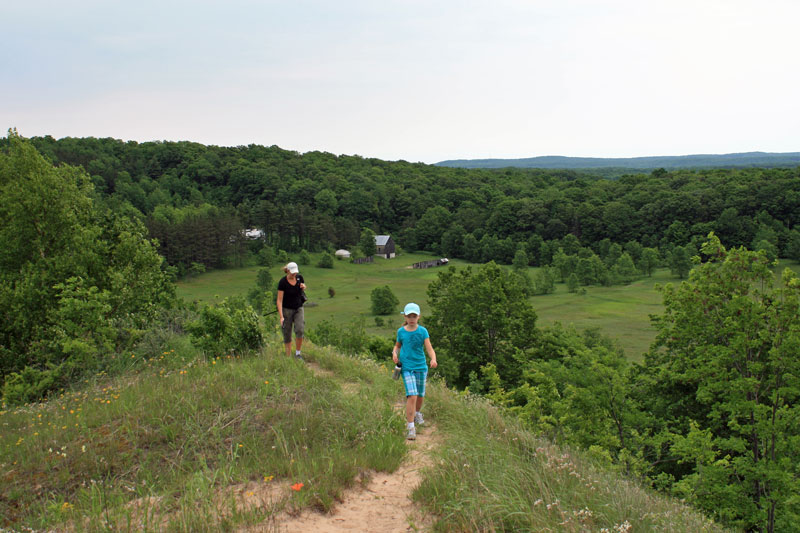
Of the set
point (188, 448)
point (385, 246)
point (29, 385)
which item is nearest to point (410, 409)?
point (188, 448)

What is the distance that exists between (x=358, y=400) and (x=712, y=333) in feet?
47.4

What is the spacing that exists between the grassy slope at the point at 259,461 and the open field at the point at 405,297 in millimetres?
39225

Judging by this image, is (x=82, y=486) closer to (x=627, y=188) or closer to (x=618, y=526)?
(x=618, y=526)

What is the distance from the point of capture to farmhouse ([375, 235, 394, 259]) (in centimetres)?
12401

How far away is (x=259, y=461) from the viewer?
19.2 ft

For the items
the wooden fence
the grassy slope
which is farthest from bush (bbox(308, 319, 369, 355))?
the wooden fence

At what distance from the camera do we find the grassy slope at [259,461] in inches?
187

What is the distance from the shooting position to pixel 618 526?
14.6 ft

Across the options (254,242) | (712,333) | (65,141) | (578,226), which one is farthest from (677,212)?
(65,141)

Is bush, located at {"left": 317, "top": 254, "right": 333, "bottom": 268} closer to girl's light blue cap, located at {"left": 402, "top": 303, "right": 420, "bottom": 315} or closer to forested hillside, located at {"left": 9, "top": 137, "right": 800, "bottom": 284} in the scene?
forested hillside, located at {"left": 9, "top": 137, "right": 800, "bottom": 284}

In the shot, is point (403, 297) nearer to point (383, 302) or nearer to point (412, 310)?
point (383, 302)

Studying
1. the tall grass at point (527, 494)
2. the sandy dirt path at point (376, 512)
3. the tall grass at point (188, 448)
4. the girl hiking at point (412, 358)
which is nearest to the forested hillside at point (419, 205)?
→ the tall grass at point (188, 448)

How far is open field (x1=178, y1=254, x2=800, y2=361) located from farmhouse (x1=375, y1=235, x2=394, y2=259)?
341 inches

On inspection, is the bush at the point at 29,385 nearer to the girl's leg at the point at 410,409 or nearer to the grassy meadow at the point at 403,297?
the girl's leg at the point at 410,409
